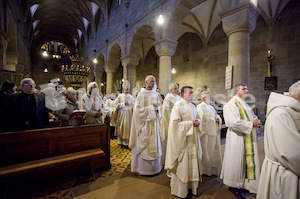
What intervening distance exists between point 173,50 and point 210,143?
5.63 meters

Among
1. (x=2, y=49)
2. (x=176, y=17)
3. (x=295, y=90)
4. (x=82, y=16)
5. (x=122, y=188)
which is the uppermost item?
(x=82, y=16)

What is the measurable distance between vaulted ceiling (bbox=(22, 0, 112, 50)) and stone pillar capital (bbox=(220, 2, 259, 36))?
12.3m

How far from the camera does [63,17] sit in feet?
72.3

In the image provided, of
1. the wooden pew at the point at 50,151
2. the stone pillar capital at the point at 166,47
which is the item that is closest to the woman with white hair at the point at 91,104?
the wooden pew at the point at 50,151

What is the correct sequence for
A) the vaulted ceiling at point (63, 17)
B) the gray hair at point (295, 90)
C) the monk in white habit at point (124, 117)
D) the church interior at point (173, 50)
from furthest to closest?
the vaulted ceiling at point (63, 17) → the monk in white habit at point (124, 117) → the church interior at point (173, 50) → the gray hair at point (295, 90)

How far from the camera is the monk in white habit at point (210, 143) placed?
3.10 metres

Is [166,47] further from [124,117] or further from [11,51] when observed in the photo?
[11,51]

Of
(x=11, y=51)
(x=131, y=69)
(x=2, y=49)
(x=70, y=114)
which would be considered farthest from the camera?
(x=131, y=69)

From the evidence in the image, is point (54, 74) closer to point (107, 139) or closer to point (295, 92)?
point (107, 139)

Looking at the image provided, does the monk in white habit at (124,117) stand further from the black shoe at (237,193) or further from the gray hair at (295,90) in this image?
the gray hair at (295,90)

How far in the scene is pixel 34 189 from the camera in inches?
103

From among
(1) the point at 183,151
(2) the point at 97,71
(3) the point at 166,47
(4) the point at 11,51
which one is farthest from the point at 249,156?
(2) the point at 97,71

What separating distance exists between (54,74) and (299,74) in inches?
1271

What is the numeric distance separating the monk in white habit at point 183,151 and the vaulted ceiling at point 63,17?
48.1 feet
